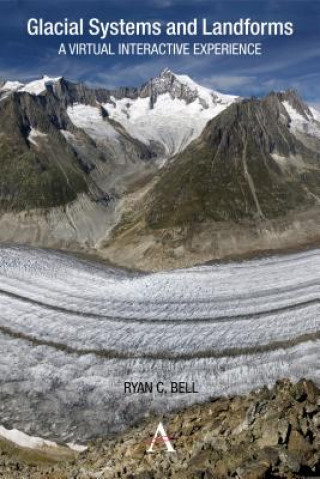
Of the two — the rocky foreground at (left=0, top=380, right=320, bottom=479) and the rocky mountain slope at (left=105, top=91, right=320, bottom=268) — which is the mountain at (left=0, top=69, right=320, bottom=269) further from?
the rocky foreground at (left=0, top=380, right=320, bottom=479)

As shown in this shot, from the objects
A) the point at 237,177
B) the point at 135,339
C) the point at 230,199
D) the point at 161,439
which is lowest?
the point at 135,339

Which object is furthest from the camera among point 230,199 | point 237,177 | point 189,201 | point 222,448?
point 237,177

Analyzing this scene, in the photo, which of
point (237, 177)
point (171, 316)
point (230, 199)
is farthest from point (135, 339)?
point (237, 177)

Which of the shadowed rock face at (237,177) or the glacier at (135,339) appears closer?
the glacier at (135,339)

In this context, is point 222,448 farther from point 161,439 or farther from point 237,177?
point 237,177

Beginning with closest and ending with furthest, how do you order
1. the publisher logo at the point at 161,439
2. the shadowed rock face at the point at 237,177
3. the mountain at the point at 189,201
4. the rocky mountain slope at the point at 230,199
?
the publisher logo at the point at 161,439 → the rocky mountain slope at the point at 230,199 → the mountain at the point at 189,201 → the shadowed rock face at the point at 237,177

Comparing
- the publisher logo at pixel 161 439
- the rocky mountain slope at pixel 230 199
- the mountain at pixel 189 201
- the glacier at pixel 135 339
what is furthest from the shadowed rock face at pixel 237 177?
the publisher logo at pixel 161 439

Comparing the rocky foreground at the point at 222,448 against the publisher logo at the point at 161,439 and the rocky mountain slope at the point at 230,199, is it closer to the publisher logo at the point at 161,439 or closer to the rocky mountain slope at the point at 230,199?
the publisher logo at the point at 161,439

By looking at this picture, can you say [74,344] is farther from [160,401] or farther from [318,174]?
[318,174]
